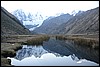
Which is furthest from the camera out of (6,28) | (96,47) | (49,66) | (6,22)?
(6,22)

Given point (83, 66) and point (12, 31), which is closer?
point (83, 66)

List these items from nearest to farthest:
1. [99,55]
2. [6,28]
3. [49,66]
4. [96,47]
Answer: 1. [49,66]
2. [99,55]
3. [96,47]
4. [6,28]

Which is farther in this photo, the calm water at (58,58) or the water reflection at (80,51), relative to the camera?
the water reflection at (80,51)

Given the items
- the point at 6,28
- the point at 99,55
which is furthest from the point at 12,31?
the point at 99,55

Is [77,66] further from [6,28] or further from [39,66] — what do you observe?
[6,28]

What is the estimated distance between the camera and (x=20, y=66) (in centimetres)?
4534

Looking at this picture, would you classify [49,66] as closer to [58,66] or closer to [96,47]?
[58,66]

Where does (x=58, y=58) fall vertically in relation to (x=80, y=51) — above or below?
above

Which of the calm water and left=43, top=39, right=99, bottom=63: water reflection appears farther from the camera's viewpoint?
left=43, top=39, right=99, bottom=63: water reflection

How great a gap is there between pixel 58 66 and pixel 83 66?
5.07 m

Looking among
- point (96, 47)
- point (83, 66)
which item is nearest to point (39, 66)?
point (83, 66)

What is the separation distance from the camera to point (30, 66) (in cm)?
4603

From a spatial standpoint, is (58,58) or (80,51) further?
(80,51)

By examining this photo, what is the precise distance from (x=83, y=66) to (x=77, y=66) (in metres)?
1.26
